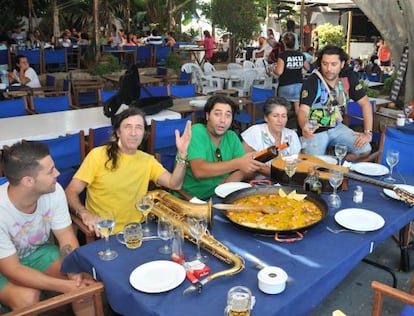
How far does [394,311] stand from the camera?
2807 millimetres

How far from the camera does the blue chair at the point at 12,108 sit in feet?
15.9

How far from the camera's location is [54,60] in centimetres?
1003

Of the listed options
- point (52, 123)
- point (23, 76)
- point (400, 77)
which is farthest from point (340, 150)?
point (23, 76)

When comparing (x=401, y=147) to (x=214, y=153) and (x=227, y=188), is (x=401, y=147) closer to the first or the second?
(x=214, y=153)

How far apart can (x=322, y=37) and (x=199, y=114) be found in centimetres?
1093

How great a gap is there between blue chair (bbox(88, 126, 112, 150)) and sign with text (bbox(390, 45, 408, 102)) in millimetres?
4418

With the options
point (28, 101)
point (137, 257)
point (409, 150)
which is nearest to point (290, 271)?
point (137, 257)

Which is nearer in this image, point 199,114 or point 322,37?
point 199,114

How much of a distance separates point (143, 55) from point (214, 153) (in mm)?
9078

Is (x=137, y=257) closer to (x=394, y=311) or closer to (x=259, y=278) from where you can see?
(x=259, y=278)

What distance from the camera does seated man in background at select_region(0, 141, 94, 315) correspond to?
212 centimetres

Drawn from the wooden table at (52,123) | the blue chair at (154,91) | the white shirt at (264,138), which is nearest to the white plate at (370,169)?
the white shirt at (264,138)

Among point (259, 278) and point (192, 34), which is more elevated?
point (192, 34)

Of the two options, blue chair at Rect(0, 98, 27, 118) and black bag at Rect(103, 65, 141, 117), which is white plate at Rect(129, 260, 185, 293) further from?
blue chair at Rect(0, 98, 27, 118)
